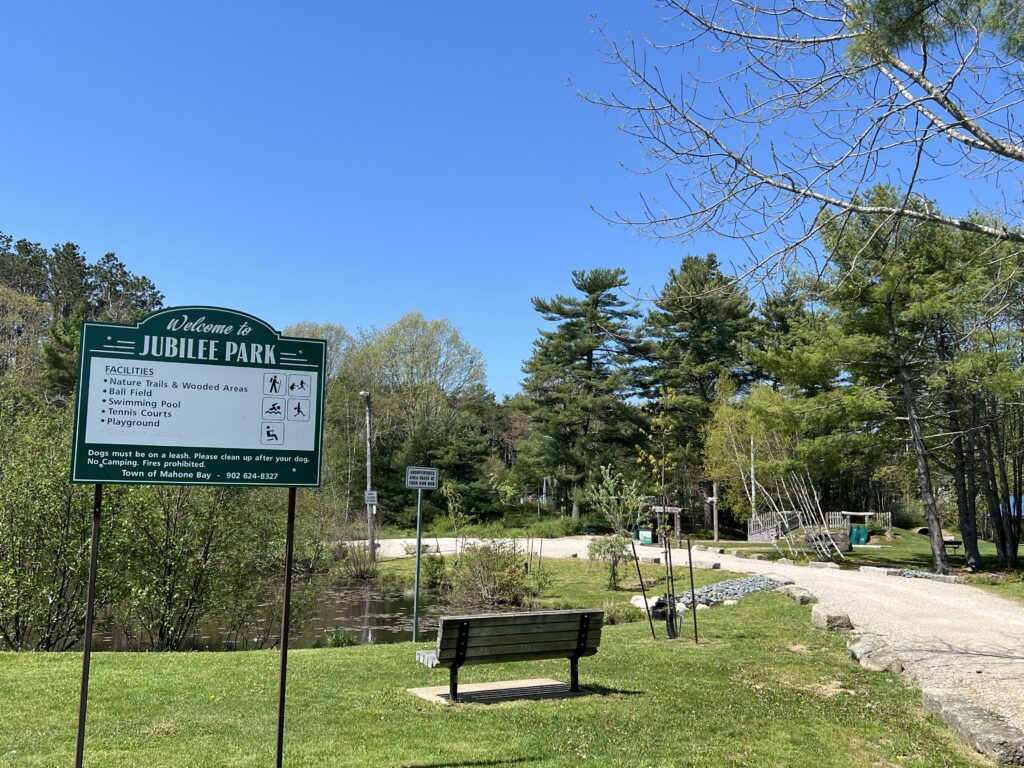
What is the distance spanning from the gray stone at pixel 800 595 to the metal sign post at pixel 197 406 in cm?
1050

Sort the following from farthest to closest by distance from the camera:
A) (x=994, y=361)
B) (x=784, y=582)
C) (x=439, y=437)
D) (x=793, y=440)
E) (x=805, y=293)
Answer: (x=439, y=437) < (x=793, y=440) < (x=994, y=361) < (x=784, y=582) < (x=805, y=293)

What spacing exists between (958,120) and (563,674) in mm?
5952

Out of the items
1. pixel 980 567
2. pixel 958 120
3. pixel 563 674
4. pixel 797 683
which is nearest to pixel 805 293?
pixel 958 120

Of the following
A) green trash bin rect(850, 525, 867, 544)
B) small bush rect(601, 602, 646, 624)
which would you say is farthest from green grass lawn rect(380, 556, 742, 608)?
green trash bin rect(850, 525, 867, 544)

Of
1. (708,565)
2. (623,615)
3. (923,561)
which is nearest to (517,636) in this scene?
(623,615)

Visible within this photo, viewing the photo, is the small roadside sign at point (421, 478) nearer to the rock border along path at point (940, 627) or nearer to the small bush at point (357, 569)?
the rock border along path at point (940, 627)

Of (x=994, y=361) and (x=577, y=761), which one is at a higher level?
(x=994, y=361)

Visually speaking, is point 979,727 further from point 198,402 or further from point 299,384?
point 198,402

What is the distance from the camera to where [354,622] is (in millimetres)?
15906

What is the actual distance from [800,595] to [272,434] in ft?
36.0

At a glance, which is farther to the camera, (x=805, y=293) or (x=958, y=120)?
(x=805, y=293)

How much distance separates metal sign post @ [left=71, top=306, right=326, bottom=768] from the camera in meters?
4.18

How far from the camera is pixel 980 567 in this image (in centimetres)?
1966

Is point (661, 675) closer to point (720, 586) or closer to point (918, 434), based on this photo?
point (720, 586)
